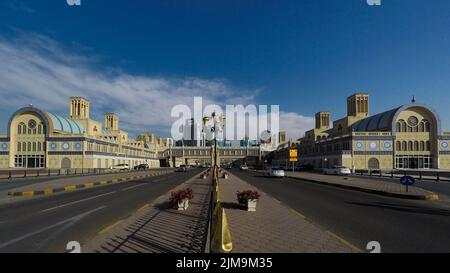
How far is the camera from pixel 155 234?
700 cm

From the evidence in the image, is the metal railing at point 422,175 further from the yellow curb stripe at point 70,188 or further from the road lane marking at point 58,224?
the yellow curb stripe at point 70,188

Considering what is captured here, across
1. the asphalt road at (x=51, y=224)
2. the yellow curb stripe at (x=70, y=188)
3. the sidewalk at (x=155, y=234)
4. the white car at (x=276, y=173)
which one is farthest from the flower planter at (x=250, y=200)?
the white car at (x=276, y=173)

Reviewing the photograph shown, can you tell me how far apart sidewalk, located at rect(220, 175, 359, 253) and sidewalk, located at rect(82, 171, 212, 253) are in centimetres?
93

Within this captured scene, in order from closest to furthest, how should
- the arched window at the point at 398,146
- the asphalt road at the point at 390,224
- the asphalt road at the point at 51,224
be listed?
the asphalt road at the point at 51,224 → the asphalt road at the point at 390,224 → the arched window at the point at 398,146

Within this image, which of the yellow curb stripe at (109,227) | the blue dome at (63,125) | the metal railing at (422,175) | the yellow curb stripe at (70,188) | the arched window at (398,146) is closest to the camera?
the yellow curb stripe at (109,227)

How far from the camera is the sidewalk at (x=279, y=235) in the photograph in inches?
232

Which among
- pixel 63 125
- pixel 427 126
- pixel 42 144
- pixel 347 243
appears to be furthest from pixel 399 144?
pixel 42 144

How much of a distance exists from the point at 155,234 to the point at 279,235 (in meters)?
3.14

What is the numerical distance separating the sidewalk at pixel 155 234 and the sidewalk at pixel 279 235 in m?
0.93

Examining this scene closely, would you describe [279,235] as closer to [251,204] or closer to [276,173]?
[251,204]

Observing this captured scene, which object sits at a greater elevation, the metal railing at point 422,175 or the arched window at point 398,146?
the arched window at point 398,146

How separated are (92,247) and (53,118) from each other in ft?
217

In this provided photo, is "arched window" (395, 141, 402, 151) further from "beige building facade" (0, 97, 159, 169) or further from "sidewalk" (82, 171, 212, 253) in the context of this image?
"beige building facade" (0, 97, 159, 169)
